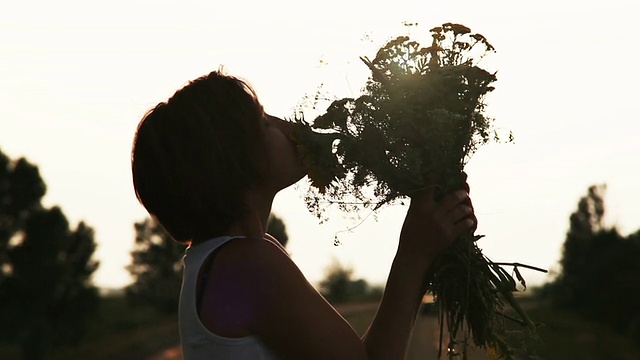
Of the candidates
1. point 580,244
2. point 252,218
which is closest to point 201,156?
point 252,218

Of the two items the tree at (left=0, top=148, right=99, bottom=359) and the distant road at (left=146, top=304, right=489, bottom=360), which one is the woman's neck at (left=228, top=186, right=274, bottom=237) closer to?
the distant road at (left=146, top=304, right=489, bottom=360)

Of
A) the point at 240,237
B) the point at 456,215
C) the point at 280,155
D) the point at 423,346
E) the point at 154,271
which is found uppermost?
the point at 154,271

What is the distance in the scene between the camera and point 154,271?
7238cm

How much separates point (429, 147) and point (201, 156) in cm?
109

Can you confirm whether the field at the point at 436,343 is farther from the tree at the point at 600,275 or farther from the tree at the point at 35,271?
the tree at the point at 35,271

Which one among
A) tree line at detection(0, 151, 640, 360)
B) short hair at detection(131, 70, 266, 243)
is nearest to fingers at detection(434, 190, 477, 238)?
short hair at detection(131, 70, 266, 243)

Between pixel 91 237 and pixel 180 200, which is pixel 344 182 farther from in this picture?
pixel 91 237

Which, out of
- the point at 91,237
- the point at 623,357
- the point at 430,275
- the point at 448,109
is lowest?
the point at 430,275

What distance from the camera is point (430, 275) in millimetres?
4332

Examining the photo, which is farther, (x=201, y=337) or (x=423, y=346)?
(x=423, y=346)

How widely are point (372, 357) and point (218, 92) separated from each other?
101 cm

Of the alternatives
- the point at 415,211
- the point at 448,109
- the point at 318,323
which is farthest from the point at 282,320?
the point at 448,109

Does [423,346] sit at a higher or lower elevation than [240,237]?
higher

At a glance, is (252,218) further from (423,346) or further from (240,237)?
(423,346)
